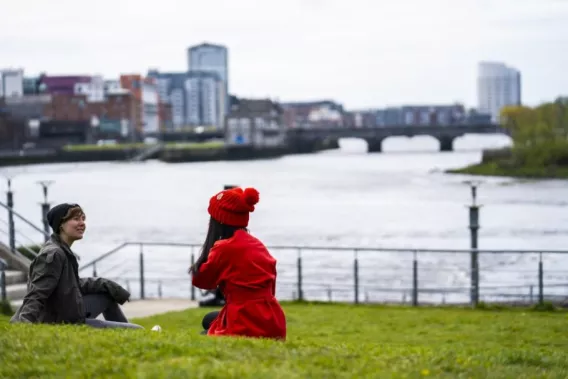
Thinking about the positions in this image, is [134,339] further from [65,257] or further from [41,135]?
[41,135]

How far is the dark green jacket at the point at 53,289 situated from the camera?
20.7ft

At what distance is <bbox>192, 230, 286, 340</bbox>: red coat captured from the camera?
18.8 feet

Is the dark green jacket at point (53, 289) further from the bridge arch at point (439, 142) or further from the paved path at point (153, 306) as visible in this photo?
the bridge arch at point (439, 142)

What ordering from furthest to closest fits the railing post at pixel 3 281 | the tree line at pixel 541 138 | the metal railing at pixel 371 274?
the tree line at pixel 541 138 → the metal railing at pixel 371 274 → the railing post at pixel 3 281

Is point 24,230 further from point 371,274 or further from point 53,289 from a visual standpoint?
point 53,289

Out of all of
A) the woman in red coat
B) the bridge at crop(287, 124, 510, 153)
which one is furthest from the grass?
the woman in red coat

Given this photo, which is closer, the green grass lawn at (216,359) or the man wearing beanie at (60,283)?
the green grass lawn at (216,359)

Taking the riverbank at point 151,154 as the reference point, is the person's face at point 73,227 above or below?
above

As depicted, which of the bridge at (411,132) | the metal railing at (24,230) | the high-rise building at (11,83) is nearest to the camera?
the metal railing at (24,230)


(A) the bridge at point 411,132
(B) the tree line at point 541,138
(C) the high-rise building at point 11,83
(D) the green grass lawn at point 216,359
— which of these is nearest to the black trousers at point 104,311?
(D) the green grass lawn at point 216,359

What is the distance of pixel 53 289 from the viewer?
6375 mm

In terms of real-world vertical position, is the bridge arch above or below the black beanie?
below

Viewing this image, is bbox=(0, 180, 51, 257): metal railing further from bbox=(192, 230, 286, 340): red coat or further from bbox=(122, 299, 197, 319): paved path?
bbox=(192, 230, 286, 340): red coat

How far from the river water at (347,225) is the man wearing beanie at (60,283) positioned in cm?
904
